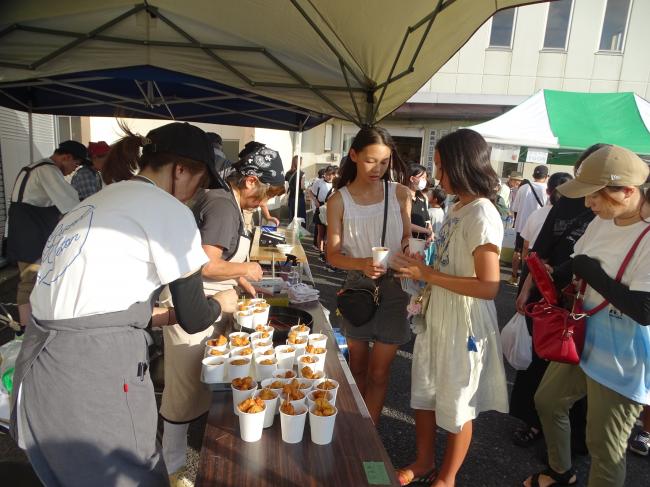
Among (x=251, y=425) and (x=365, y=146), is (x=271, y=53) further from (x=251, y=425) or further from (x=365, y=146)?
(x=251, y=425)

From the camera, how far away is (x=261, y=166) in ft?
7.88

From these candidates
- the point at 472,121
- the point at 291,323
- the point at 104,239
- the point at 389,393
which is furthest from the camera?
the point at 472,121

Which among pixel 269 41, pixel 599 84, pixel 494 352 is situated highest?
pixel 599 84

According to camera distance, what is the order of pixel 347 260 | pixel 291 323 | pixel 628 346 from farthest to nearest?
pixel 291 323 → pixel 347 260 → pixel 628 346

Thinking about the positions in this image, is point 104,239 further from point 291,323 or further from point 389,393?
point 389,393

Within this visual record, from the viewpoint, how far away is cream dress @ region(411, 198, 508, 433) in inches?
80.3

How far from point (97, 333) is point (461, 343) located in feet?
5.25

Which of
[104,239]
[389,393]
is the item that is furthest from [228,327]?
[389,393]

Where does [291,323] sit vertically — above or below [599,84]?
below

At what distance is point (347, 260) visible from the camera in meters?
2.35

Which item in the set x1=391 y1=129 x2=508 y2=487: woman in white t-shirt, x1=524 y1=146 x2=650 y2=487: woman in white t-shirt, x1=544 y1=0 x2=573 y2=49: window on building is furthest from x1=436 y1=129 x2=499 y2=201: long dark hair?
x1=544 y1=0 x2=573 y2=49: window on building

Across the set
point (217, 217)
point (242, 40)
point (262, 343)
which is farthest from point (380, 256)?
point (242, 40)

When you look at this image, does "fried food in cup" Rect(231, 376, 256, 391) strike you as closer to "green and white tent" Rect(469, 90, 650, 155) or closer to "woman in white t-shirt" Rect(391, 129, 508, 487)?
"woman in white t-shirt" Rect(391, 129, 508, 487)

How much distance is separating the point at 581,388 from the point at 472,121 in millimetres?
14261
